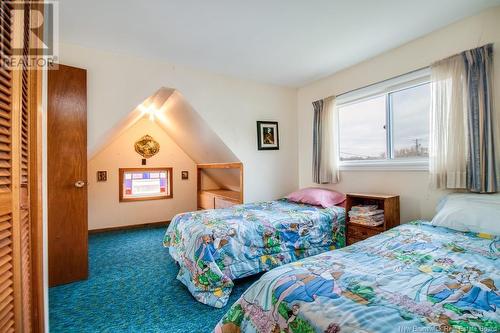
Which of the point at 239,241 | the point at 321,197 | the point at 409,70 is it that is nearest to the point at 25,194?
the point at 239,241

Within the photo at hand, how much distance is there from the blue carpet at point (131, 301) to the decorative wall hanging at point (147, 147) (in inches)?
81.4

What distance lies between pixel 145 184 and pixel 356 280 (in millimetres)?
4401

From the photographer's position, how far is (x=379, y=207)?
2.62m

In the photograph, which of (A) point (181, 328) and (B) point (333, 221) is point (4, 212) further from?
(B) point (333, 221)

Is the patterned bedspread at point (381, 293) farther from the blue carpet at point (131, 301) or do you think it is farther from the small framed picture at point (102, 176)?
the small framed picture at point (102, 176)

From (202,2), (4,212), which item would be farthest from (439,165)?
(4,212)

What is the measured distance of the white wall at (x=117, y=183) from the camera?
416 cm

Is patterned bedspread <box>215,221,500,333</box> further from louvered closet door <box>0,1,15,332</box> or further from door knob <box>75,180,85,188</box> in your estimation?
door knob <box>75,180,85,188</box>

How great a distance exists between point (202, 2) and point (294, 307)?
209 centimetres

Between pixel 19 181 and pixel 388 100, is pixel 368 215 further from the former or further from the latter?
pixel 19 181

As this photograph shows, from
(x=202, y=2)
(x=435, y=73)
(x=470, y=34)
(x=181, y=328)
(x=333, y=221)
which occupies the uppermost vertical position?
(x=202, y=2)

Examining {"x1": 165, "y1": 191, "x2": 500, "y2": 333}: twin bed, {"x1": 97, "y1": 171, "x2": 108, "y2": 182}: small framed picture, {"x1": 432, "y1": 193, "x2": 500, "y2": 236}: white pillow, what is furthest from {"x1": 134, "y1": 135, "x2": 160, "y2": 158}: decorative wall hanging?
{"x1": 432, "y1": 193, "x2": 500, "y2": 236}: white pillow

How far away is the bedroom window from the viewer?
4457mm

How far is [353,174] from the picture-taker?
10.3 ft
